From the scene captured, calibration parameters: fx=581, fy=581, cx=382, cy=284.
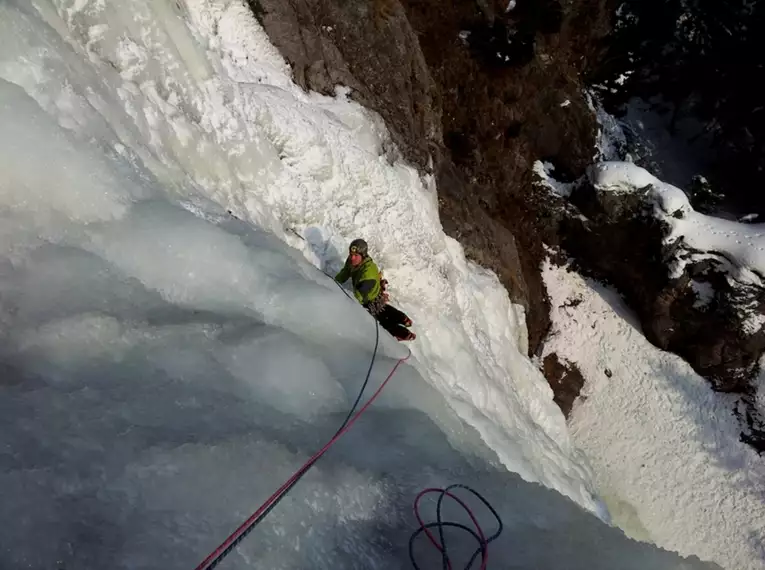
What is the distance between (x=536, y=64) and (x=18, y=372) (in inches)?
511

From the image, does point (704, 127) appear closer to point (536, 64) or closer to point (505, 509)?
point (536, 64)

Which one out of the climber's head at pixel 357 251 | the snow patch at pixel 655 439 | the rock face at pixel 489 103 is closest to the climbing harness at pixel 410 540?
the climber's head at pixel 357 251

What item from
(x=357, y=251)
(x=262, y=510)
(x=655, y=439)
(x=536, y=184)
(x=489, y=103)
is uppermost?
(x=489, y=103)

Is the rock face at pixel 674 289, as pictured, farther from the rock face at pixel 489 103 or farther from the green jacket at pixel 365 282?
the green jacket at pixel 365 282

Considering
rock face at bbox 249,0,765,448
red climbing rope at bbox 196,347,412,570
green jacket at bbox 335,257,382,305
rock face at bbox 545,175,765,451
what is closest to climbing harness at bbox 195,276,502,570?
red climbing rope at bbox 196,347,412,570

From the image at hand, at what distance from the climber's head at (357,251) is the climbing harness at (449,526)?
359 cm

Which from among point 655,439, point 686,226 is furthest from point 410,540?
point 686,226

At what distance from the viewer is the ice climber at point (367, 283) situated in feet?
21.7

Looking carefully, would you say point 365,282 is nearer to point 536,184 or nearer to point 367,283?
point 367,283

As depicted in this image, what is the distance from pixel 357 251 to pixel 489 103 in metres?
7.95

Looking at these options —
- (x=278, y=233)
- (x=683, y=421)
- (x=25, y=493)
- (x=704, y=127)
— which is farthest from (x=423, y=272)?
(x=704, y=127)

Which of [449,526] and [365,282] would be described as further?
[365,282]

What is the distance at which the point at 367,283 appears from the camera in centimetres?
659

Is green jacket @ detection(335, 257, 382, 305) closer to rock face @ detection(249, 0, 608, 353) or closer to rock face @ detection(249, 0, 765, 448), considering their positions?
rock face @ detection(249, 0, 608, 353)
